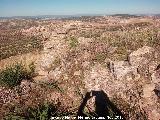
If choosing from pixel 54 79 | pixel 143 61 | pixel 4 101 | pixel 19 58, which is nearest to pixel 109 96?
pixel 143 61

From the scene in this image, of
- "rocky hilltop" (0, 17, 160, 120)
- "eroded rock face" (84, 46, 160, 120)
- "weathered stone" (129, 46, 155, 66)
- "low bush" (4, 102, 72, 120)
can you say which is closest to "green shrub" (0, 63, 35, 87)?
"rocky hilltop" (0, 17, 160, 120)

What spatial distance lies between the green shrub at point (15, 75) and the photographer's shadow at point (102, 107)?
4.17 metres

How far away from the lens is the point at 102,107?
459 inches

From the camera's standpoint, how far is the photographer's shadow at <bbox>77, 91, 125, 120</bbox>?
1082 centimetres

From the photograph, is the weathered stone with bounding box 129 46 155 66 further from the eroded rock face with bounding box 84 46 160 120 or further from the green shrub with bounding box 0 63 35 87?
the green shrub with bounding box 0 63 35 87

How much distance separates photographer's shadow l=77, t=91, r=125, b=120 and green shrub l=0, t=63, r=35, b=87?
13.7 feet

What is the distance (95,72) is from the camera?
1339 centimetres

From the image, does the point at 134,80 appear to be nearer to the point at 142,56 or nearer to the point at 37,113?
the point at 142,56

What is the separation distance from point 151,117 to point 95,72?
3.98 metres

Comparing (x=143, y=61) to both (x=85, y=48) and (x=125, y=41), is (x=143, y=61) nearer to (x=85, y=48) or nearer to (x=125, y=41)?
(x=125, y=41)

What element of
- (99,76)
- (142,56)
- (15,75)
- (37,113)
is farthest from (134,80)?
(15,75)

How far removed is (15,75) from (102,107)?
5516 mm

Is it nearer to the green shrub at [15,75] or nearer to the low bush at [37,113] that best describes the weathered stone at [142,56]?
the low bush at [37,113]

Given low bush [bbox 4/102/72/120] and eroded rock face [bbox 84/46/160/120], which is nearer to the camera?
low bush [bbox 4/102/72/120]
